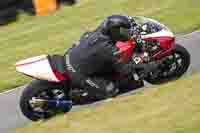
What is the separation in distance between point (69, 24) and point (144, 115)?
8.49m

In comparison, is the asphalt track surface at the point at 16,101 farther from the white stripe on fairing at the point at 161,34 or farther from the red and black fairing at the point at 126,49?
the white stripe on fairing at the point at 161,34

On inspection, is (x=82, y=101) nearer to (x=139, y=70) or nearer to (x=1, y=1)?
(x=139, y=70)

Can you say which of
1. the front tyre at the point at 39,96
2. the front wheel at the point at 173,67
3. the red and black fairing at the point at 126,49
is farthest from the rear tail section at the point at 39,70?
the front wheel at the point at 173,67

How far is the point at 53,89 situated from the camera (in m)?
10.4

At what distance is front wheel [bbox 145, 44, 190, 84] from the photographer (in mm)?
11242

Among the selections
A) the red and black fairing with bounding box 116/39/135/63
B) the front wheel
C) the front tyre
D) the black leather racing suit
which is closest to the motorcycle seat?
the black leather racing suit

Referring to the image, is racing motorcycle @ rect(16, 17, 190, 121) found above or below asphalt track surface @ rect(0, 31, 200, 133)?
above

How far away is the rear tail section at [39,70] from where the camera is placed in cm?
1020

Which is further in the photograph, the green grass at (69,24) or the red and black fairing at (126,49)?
the green grass at (69,24)

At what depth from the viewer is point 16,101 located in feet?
39.1

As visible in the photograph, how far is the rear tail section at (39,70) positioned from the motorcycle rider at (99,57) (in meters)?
0.33

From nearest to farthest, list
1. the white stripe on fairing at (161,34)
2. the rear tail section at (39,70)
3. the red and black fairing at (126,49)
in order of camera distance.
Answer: the rear tail section at (39,70), the red and black fairing at (126,49), the white stripe on fairing at (161,34)

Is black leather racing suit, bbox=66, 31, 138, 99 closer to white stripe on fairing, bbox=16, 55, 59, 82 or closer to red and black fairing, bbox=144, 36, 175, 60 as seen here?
white stripe on fairing, bbox=16, 55, 59, 82

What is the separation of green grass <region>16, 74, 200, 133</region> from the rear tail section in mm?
843
